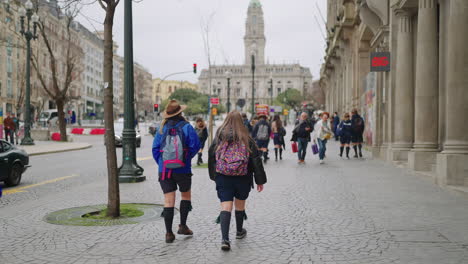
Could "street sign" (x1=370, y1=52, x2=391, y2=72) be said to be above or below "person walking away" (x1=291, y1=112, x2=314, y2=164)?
above

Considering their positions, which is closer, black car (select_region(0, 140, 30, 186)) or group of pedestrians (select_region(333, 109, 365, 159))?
black car (select_region(0, 140, 30, 186))

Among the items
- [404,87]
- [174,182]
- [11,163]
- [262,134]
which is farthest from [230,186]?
[262,134]

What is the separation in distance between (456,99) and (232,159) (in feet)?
21.5

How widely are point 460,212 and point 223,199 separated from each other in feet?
13.3

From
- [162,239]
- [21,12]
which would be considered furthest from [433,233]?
[21,12]

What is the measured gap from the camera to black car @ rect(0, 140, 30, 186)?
37.6ft

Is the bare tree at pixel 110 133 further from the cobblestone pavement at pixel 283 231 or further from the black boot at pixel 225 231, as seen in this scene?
the black boot at pixel 225 231

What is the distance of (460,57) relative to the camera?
10414 millimetres

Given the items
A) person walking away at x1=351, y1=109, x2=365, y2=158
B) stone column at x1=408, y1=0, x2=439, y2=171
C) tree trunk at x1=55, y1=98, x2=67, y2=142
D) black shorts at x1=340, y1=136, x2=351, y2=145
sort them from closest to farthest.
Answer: stone column at x1=408, y1=0, x2=439, y2=171
person walking away at x1=351, y1=109, x2=365, y2=158
black shorts at x1=340, y1=136, x2=351, y2=145
tree trunk at x1=55, y1=98, x2=67, y2=142

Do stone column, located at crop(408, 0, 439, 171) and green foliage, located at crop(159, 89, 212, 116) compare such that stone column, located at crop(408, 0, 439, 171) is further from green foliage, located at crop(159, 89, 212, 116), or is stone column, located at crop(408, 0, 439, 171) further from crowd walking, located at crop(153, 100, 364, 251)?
green foliage, located at crop(159, 89, 212, 116)

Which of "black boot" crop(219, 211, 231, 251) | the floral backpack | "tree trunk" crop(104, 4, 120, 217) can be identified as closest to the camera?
"black boot" crop(219, 211, 231, 251)

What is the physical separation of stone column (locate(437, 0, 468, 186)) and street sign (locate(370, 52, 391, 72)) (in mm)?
6108

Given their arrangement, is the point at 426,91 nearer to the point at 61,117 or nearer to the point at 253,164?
the point at 253,164

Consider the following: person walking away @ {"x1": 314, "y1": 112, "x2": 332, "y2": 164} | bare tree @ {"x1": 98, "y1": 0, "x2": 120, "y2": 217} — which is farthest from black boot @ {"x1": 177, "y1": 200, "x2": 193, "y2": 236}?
person walking away @ {"x1": 314, "y1": 112, "x2": 332, "y2": 164}
